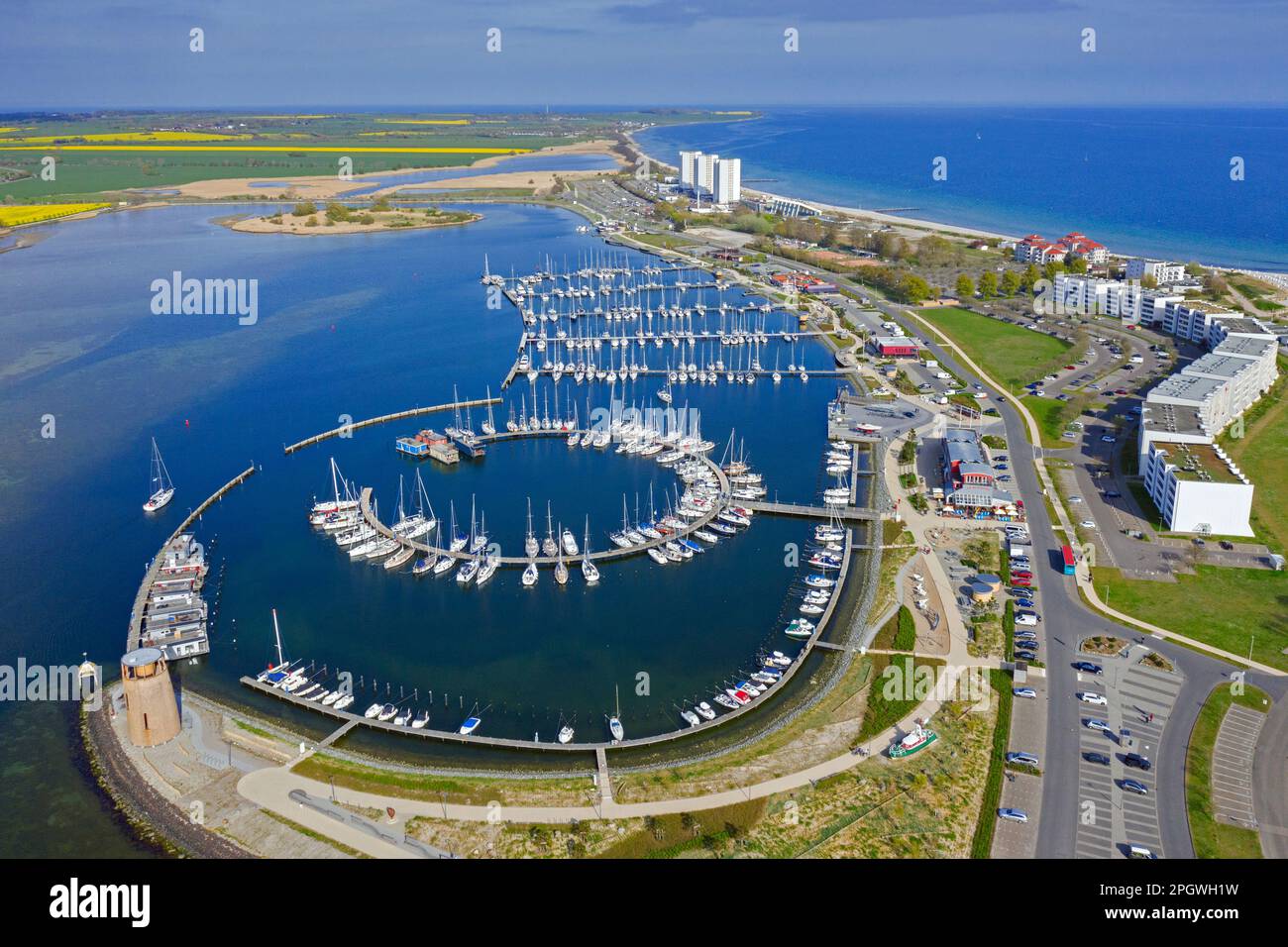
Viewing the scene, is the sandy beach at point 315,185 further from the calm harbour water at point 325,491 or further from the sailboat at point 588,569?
the sailboat at point 588,569

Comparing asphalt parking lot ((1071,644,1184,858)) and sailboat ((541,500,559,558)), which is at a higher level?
sailboat ((541,500,559,558))

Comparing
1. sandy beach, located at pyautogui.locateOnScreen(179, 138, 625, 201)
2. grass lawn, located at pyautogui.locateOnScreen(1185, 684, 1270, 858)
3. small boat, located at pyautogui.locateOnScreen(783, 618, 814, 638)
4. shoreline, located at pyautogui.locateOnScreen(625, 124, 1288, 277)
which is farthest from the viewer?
sandy beach, located at pyautogui.locateOnScreen(179, 138, 625, 201)

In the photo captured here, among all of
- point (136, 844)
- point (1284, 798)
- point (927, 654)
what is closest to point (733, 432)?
point (927, 654)

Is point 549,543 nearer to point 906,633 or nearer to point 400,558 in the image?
point 400,558

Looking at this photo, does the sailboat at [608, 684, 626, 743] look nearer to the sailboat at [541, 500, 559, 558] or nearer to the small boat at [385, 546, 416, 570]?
the sailboat at [541, 500, 559, 558]

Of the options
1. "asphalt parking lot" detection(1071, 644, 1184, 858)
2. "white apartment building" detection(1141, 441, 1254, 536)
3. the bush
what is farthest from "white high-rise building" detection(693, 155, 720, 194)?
"asphalt parking lot" detection(1071, 644, 1184, 858)

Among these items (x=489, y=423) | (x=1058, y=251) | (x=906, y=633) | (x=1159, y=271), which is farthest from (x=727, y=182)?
(x=906, y=633)

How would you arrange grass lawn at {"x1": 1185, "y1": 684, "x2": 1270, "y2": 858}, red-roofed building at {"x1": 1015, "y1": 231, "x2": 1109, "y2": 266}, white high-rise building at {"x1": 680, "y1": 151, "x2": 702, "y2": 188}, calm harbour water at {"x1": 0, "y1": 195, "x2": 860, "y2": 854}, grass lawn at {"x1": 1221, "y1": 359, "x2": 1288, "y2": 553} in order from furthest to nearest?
white high-rise building at {"x1": 680, "y1": 151, "x2": 702, "y2": 188} < red-roofed building at {"x1": 1015, "y1": 231, "x2": 1109, "y2": 266} < grass lawn at {"x1": 1221, "y1": 359, "x2": 1288, "y2": 553} < calm harbour water at {"x1": 0, "y1": 195, "x2": 860, "y2": 854} < grass lawn at {"x1": 1185, "y1": 684, "x2": 1270, "y2": 858}
